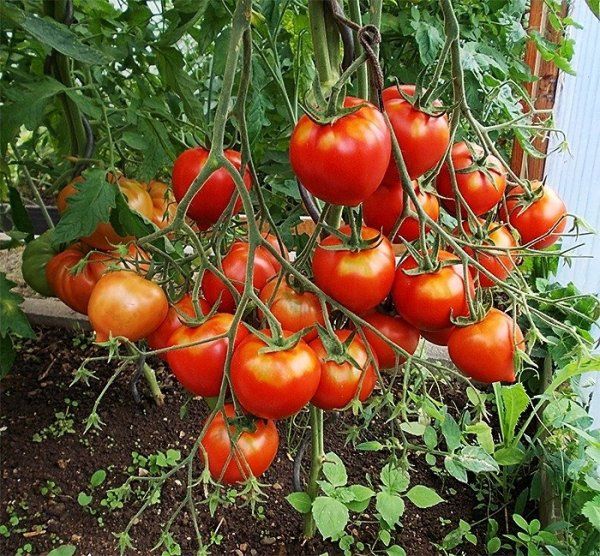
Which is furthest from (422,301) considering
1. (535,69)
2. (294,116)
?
(535,69)

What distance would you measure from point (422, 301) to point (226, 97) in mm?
269

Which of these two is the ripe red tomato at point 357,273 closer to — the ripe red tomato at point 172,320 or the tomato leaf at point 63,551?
the ripe red tomato at point 172,320

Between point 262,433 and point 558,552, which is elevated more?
point 262,433

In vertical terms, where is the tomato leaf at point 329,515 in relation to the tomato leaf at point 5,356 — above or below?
below

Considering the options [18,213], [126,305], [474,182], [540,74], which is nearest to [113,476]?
[18,213]

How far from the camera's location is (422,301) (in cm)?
62

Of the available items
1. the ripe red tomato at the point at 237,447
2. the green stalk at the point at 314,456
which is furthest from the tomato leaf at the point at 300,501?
the ripe red tomato at the point at 237,447

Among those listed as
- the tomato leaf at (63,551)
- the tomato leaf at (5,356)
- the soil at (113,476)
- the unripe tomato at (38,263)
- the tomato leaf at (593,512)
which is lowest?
the soil at (113,476)

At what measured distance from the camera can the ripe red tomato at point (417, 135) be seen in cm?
59

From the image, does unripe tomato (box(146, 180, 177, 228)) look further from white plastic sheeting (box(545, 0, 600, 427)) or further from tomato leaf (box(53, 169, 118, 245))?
white plastic sheeting (box(545, 0, 600, 427))

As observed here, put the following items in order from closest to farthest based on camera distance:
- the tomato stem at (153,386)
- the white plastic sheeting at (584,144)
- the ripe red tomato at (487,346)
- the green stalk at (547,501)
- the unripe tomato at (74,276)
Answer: the ripe red tomato at (487,346) → the unripe tomato at (74,276) → the green stalk at (547,501) → the tomato stem at (153,386) → the white plastic sheeting at (584,144)

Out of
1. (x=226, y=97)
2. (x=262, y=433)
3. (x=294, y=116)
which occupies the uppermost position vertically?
(x=226, y=97)

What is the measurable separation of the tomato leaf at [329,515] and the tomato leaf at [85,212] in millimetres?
569

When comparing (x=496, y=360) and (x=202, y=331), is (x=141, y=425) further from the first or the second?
(x=496, y=360)
